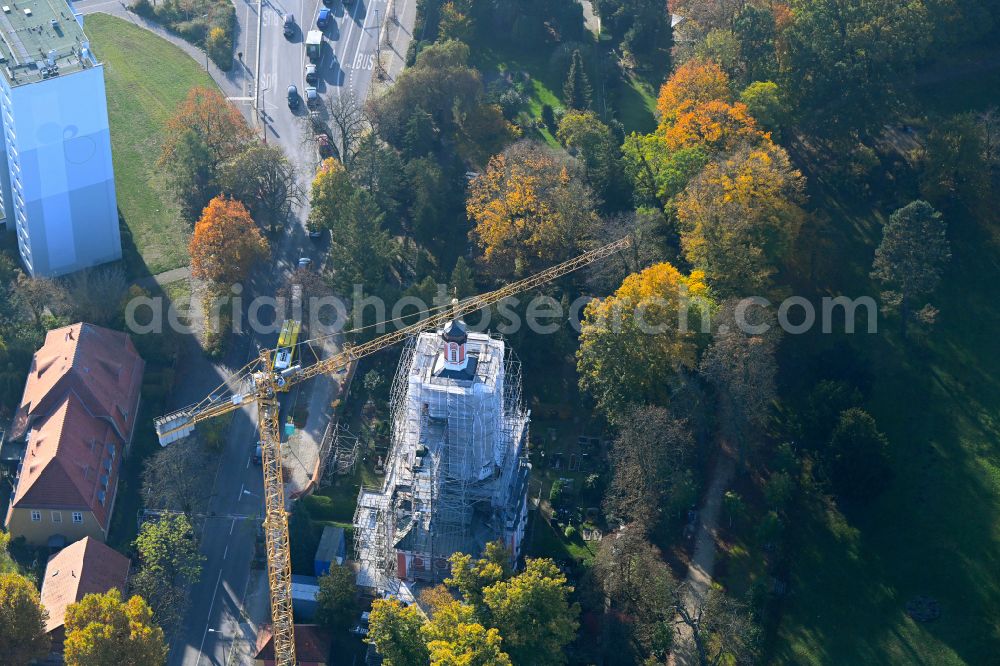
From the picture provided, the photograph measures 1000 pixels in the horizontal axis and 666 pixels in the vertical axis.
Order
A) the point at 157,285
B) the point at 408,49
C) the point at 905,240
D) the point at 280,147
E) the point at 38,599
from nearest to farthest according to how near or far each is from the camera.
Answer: the point at 38,599
the point at 905,240
the point at 157,285
the point at 280,147
the point at 408,49

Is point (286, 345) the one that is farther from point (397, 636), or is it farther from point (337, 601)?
point (397, 636)

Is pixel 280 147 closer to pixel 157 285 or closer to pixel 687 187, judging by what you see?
pixel 157 285

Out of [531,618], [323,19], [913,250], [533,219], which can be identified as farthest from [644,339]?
[323,19]

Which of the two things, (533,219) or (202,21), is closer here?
(533,219)

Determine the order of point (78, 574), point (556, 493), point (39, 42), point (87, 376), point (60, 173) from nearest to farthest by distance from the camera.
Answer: point (78, 574) < point (556, 493) < point (87, 376) < point (39, 42) < point (60, 173)

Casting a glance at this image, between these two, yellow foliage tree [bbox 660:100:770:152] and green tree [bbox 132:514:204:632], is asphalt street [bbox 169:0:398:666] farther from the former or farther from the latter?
yellow foliage tree [bbox 660:100:770:152]

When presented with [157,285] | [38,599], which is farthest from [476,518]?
[157,285]
